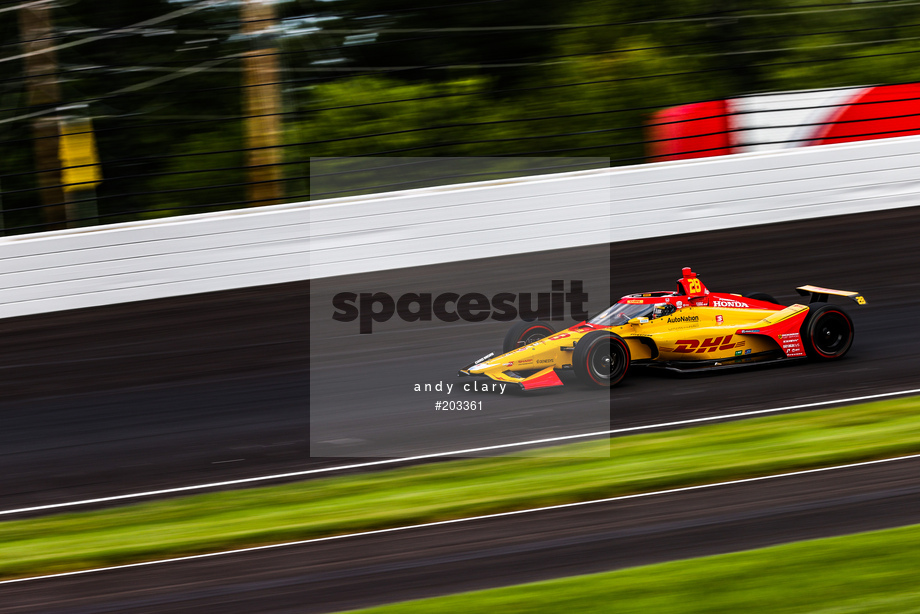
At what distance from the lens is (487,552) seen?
579 cm

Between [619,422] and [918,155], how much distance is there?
767cm

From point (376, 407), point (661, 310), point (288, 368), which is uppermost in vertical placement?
point (661, 310)

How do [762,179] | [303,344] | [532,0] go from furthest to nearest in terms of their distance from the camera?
[532,0], [762,179], [303,344]

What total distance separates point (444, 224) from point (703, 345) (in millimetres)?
4461

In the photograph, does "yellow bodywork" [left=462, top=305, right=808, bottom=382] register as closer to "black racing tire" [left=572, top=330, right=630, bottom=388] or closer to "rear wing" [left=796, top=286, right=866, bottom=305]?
"black racing tire" [left=572, top=330, right=630, bottom=388]

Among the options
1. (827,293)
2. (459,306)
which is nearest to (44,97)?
(459,306)

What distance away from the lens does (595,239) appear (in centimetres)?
1258

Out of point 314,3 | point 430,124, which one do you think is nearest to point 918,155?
→ point 430,124

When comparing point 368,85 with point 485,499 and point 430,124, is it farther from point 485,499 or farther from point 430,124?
point 485,499

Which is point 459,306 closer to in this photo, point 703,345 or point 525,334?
point 525,334

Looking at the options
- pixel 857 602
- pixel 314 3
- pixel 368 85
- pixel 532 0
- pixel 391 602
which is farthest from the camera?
pixel 532 0

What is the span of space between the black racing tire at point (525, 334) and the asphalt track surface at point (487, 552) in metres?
2.73

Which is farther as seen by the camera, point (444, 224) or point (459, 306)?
point (444, 224)

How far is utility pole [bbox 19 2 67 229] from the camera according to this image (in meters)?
12.6
